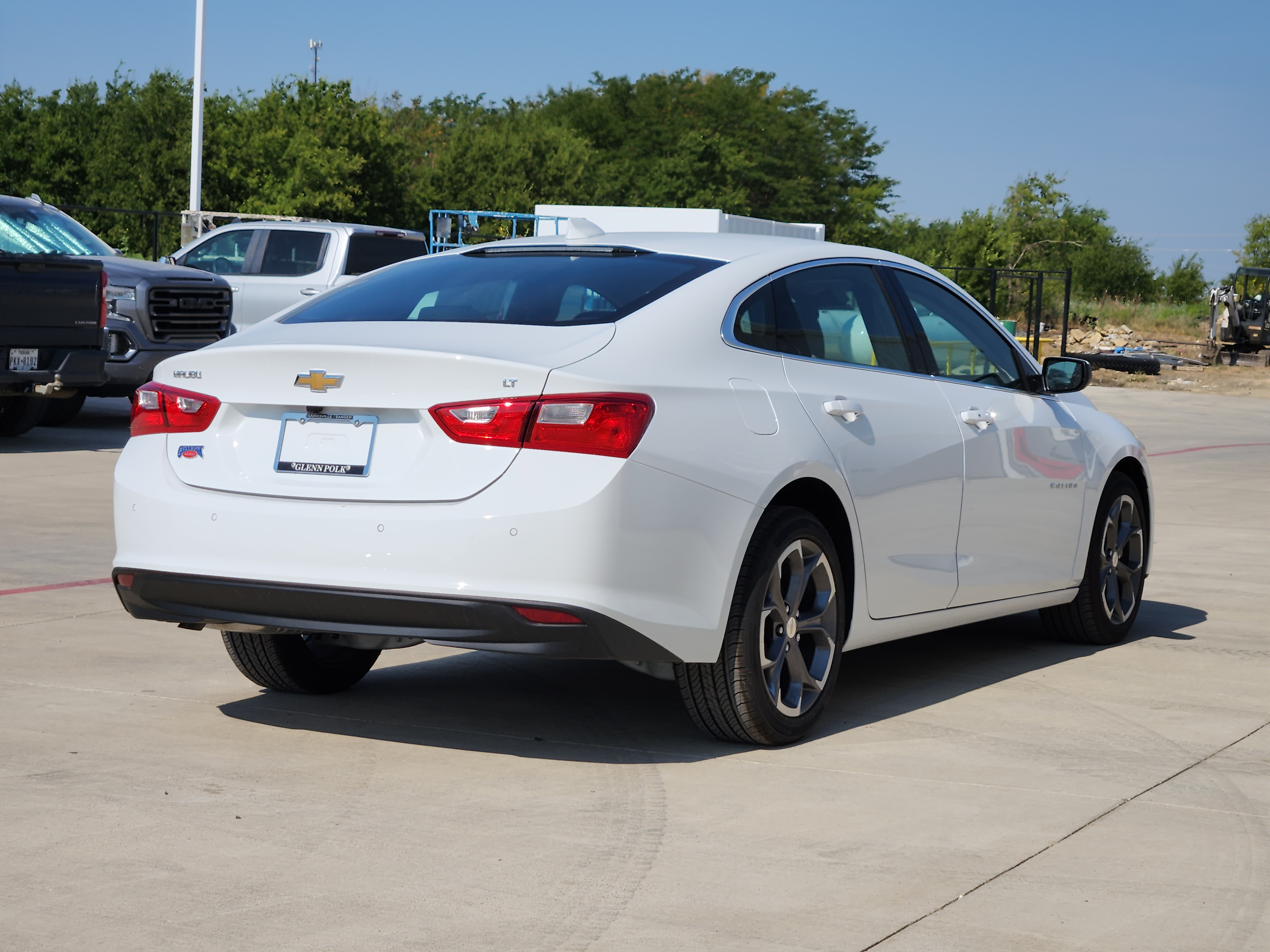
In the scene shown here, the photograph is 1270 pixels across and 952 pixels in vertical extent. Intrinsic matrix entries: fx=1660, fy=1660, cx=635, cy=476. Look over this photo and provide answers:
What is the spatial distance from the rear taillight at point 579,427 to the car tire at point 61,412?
1280 centimetres

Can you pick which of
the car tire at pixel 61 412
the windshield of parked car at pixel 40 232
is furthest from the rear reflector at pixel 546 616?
the car tire at pixel 61 412

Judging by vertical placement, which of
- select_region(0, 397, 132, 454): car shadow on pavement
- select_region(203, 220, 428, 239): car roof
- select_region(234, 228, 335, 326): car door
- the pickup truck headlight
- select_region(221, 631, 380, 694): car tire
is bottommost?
select_region(221, 631, 380, 694): car tire

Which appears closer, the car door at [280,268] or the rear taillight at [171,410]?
the rear taillight at [171,410]

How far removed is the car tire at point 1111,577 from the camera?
281 inches

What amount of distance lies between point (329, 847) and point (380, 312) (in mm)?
1872

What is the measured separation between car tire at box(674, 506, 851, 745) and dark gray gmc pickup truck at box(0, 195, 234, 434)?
10550mm

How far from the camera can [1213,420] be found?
25.6 m

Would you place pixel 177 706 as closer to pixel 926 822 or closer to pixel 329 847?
pixel 329 847

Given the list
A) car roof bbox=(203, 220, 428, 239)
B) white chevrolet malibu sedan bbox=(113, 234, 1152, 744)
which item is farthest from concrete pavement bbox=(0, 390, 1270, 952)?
car roof bbox=(203, 220, 428, 239)

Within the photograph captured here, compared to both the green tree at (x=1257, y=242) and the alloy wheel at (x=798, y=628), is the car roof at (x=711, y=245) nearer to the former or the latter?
the alloy wheel at (x=798, y=628)

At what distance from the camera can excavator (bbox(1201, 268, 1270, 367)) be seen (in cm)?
4553

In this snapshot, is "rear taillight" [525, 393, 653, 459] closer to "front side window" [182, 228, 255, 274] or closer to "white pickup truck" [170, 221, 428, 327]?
"white pickup truck" [170, 221, 428, 327]

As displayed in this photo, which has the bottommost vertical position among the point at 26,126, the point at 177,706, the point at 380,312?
the point at 177,706

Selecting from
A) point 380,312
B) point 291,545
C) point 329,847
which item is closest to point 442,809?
point 329,847
